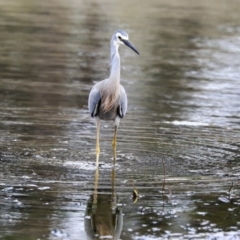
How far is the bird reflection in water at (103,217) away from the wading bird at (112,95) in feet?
5.78

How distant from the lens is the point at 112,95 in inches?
421

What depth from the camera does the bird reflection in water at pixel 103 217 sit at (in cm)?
739

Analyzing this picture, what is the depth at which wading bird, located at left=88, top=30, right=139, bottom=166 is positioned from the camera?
34.6ft

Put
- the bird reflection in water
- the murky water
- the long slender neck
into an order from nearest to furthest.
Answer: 1. the bird reflection in water
2. the murky water
3. the long slender neck

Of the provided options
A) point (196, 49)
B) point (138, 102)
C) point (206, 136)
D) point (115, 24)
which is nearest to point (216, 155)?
point (206, 136)

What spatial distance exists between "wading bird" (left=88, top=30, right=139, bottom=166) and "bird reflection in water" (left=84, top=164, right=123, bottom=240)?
5.78ft

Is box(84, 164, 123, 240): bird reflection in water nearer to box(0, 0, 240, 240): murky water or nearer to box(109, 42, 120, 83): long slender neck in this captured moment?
box(0, 0, 240, 240): murky water

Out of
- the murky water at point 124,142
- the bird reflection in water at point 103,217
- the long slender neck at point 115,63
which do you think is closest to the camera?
the bird reflection in water at point 103,217

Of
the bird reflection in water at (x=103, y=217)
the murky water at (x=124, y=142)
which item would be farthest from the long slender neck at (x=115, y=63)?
the bird reflection in water at (x=103, y=217)

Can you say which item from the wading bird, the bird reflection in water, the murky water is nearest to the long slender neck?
the wading bird

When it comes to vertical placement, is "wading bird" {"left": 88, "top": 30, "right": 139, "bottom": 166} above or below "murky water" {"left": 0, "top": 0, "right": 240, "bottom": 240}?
above

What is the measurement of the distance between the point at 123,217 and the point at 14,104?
21.6ft

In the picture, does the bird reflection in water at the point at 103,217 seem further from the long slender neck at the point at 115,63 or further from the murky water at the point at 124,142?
the long slender neck at the point at 115,63

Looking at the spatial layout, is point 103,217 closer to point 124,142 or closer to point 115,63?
point 115,63
